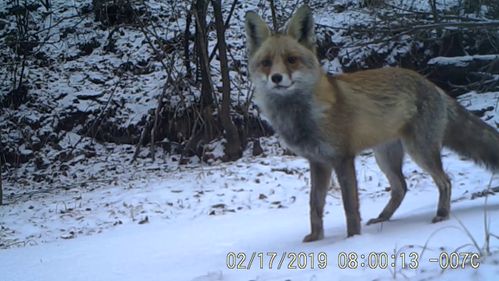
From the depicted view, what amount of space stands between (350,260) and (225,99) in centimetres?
901

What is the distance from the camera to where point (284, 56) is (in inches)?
170

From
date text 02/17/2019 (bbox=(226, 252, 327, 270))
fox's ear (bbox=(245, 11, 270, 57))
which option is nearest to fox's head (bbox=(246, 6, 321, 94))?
fox's ear (bbox=(245, 11, 270, 57))

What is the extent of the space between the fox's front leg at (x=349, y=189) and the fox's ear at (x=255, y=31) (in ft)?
4.40

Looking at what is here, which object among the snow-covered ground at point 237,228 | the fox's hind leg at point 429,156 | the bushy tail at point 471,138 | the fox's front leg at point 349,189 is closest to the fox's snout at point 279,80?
the fox's front leg at point 349,189

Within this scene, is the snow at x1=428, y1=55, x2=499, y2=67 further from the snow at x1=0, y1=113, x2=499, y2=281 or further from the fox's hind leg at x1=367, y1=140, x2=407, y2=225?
the fox's hind leg at x1=367, y1=140, x2=407, y2=225

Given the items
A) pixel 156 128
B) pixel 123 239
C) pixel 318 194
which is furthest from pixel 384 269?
pixel 156 128

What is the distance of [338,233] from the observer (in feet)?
15.6

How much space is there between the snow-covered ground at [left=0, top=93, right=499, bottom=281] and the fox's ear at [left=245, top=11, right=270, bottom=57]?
1.82 meters

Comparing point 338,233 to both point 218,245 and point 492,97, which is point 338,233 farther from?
point 492,97

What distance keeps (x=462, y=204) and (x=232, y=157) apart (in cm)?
751

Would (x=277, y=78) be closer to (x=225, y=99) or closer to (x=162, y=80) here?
(x=225, y=99)

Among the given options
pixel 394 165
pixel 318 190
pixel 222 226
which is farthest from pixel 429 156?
pixel 222 226

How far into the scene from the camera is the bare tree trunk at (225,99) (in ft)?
38.2

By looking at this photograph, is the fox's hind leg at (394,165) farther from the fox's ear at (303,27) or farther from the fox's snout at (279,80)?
the fox's snout at (279,80)
